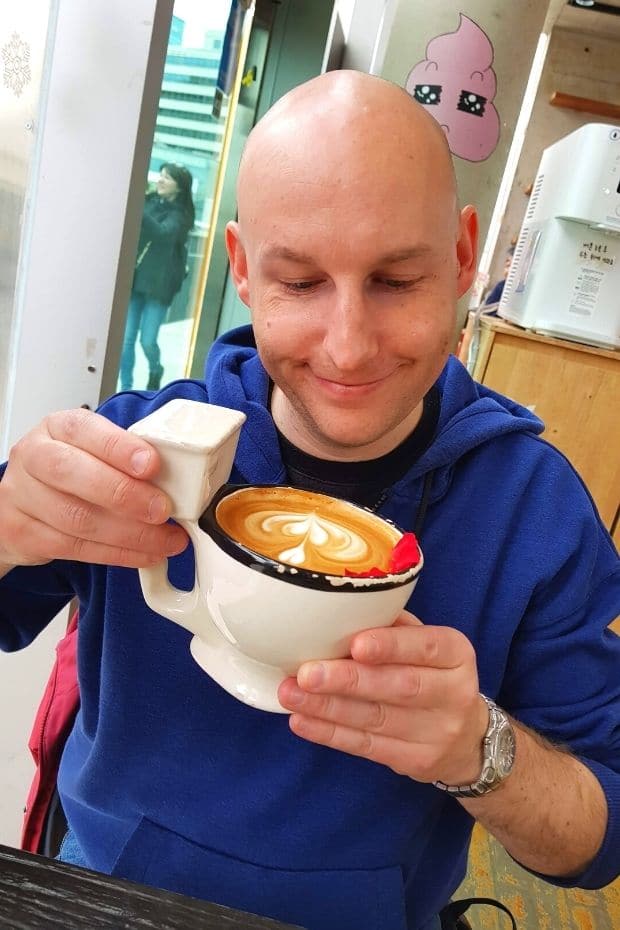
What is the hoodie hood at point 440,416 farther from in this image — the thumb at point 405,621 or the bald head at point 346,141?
the thumb at point 405,621

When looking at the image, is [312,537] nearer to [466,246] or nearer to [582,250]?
[466,246]

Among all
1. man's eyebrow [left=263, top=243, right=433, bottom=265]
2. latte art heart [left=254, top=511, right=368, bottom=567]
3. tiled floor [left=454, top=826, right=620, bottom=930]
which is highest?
man's eyebrow [left=263, top=243, right=433, bottom=265]

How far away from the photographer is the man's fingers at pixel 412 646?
0.56m

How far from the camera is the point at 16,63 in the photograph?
3.67 ft

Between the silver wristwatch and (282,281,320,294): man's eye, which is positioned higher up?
(282,281,320,294): man's eye

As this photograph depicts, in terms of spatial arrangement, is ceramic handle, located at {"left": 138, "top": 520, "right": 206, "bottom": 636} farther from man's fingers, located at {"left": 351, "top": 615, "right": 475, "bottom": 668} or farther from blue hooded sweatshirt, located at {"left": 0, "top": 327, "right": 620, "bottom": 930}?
blue hooded sweatshirt, located at {"left": 0, "top": 327, "right": 620, "bottom": 930}

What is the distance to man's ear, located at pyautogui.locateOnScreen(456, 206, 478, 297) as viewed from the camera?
1043 millimetres

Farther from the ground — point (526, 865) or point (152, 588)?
point (152, 588)

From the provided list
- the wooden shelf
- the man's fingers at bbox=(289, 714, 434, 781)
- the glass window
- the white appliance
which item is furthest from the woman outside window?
the wooden shelf

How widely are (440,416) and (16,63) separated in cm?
87

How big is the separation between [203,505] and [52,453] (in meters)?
0.17

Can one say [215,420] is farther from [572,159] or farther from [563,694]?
[572,159]

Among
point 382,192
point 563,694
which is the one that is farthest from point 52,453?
point 563,694

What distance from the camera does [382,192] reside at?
84 centimetres
